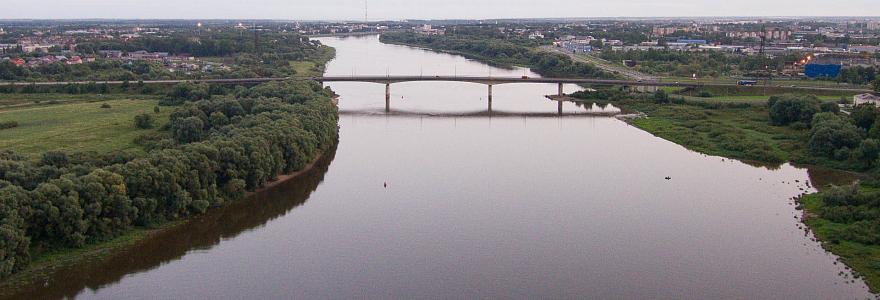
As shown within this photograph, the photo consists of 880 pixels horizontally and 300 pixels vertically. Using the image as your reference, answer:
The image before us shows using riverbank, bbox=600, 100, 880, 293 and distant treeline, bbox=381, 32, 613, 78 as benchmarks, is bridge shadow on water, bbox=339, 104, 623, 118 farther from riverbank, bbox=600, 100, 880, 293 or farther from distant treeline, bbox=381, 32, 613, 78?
distant treeline, bbox=381, 32, 613, 78

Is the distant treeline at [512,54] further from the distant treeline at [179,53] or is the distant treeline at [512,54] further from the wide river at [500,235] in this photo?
the wide river at [500,235]

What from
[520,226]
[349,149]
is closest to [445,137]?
[349,149]

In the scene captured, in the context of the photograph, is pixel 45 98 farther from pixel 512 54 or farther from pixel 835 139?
pixel 512 54

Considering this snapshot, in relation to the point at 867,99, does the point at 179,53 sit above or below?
above

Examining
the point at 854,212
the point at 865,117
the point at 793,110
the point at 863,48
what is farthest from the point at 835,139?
the point at 863,48

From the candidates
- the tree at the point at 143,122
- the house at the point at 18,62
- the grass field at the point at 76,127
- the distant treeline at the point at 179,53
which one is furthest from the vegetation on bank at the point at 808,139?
the house at the point at 18,62
